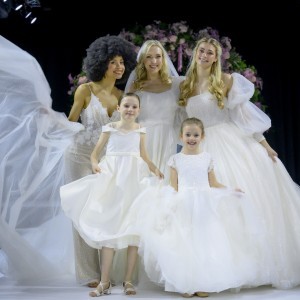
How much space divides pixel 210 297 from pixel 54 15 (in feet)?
15.3

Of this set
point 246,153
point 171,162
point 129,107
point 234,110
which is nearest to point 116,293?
point 171,162

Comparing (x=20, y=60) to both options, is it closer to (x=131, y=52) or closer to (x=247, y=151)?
(x=131, y=52)

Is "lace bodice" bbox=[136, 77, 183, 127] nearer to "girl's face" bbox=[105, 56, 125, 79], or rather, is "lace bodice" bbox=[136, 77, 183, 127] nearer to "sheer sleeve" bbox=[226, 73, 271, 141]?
"girl's face" bbox=[105, 56, 125, 79]

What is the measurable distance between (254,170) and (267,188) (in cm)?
14

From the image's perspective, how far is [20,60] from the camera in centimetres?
339

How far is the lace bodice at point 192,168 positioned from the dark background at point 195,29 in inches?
137

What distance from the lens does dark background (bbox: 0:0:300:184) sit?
6551 mm

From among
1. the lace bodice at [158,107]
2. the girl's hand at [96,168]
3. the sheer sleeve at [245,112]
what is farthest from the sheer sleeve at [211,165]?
the girl's hand at [96,168]

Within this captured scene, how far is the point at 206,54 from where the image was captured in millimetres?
3656

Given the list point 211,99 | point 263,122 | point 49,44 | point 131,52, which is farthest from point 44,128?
point 49,44

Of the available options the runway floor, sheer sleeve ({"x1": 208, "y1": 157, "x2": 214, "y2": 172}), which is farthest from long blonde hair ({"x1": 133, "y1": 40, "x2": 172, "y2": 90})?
the runway floor

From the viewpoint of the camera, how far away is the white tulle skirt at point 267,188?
10.8ft

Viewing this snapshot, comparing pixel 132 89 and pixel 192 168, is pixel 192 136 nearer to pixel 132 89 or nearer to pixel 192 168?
pixel 192 168

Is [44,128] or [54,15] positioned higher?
[54,15]
